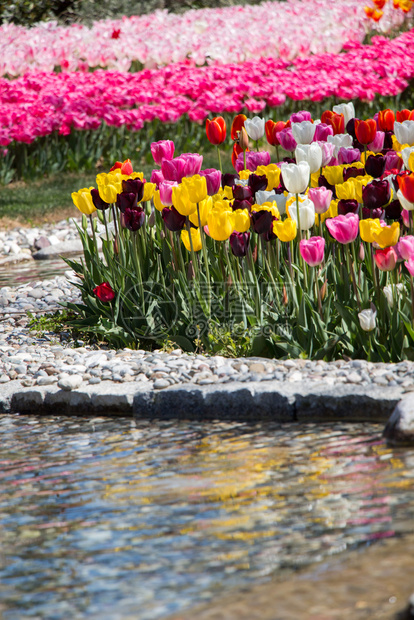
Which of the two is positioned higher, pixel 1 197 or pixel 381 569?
pixel 1 197

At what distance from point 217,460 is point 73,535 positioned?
78 centimetres

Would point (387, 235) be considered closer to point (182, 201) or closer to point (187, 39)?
point (182, 201)

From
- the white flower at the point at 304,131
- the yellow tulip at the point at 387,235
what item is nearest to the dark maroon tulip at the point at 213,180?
the white flower at the point at 304,131

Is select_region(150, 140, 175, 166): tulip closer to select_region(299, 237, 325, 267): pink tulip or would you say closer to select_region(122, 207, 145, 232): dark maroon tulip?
select_region(122, 207, 145, 232): dark maroon tulip

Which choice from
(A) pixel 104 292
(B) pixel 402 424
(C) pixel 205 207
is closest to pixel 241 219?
(C) pixel 205 207

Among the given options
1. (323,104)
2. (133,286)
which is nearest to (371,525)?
(133,286)

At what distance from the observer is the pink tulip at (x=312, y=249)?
4.14 meters

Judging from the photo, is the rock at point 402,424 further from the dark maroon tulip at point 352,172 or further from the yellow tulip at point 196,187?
the dark maroon tulip at point 352,172

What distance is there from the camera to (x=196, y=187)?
4.35m

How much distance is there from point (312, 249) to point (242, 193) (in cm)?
66

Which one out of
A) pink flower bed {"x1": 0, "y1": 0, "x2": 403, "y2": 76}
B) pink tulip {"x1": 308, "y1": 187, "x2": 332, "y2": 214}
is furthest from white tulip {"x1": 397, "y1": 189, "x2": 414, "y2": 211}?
pink flower bed {"x1": 0, "y1": 0, "x2": 403, "y2": 76}

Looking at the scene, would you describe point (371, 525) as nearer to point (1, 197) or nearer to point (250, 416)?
point (250, 416)

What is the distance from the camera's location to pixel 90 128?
38.0 feet

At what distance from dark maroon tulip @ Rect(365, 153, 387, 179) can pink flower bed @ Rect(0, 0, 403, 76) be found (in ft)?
34.6
